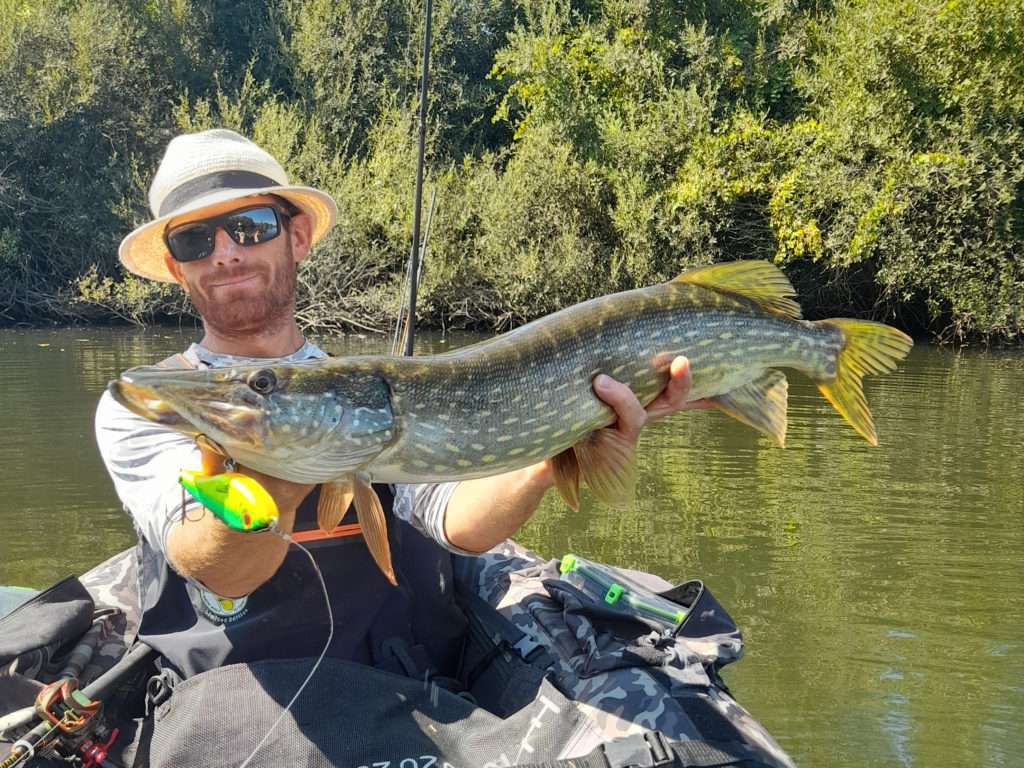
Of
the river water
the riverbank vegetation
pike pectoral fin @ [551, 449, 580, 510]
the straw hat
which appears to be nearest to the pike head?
pike pectoral fin @ [551, 449, 580, 510]

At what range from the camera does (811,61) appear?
18031mm

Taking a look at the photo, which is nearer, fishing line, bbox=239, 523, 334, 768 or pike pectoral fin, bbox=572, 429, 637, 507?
fishing line, bbox=239, 523, 334, 768

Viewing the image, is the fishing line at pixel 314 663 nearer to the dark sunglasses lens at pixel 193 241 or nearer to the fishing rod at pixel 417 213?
the dark sunglasses lens at pixel 193 241

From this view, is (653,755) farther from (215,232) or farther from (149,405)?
(215,232)

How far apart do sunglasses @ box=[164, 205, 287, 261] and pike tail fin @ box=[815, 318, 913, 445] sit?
154 centimetres

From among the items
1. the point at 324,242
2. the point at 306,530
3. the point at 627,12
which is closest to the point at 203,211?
the point at 306,530

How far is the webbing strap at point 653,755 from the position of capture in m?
1.98

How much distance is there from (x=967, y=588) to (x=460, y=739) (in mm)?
3276

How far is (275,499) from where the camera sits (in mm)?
1880

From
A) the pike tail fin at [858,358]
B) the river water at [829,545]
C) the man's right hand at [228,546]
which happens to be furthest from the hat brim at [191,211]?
the river water at [829,545]

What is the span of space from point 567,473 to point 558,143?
16511 mm

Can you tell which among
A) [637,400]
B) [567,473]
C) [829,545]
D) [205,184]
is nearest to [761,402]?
[637,400]

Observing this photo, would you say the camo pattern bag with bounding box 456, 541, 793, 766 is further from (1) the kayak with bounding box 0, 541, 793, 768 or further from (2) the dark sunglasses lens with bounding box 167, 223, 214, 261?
(2) the dark sunglasses lens with bounding box 167, 223, 214, 261

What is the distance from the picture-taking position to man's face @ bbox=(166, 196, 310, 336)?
2.59 m
